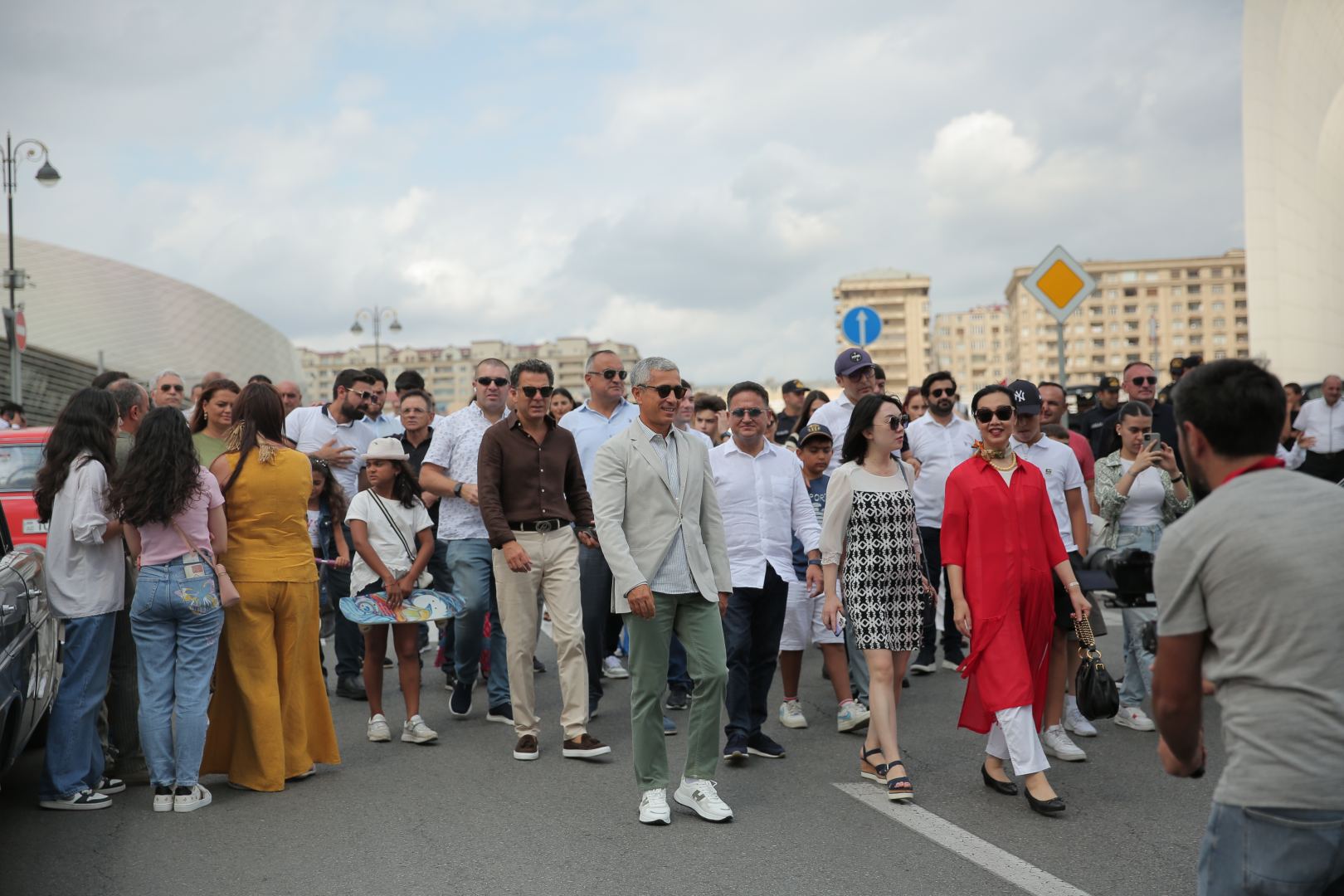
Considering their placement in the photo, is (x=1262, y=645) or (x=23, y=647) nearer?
(x=1262, y=645)

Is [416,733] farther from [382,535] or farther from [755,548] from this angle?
[755,548]

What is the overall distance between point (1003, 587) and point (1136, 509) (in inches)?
87.2

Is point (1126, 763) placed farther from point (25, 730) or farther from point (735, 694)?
point (25, 730)

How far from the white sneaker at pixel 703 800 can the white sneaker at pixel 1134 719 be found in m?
3.03

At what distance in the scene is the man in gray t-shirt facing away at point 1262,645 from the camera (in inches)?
98.0

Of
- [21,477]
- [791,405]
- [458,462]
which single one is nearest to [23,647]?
[458,462]

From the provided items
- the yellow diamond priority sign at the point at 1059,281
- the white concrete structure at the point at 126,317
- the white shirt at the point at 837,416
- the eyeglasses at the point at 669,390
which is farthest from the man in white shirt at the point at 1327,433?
the white concrete structure at the point at 126,317

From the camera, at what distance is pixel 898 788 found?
19.4 ft

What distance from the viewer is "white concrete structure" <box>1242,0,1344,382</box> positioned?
3409 cm

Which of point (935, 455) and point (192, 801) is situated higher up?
point (935, 455)

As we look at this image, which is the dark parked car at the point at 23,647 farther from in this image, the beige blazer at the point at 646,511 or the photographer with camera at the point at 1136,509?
the photographer with camera at the point at 1136,509

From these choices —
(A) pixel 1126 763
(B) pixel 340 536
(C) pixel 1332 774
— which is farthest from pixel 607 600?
(C) pixel 1332 774

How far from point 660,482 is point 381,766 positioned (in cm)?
247

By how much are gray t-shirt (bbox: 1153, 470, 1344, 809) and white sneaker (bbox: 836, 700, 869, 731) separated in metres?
4.95
